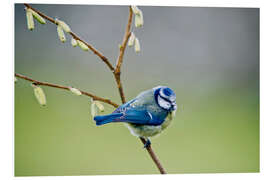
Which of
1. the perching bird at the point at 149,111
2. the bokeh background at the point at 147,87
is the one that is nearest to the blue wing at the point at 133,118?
the perching bird at the point at 149,111

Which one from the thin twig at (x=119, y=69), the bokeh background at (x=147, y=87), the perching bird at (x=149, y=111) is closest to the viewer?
the thin twig at (x=119, y=69)

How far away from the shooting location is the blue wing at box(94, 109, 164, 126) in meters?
1.72

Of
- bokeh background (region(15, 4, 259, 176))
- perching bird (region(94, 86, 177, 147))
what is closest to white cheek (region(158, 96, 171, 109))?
perching bird (region(94, 86, 177, 147))

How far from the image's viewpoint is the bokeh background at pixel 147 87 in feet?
6.46

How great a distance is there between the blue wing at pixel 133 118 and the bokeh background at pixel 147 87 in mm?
149

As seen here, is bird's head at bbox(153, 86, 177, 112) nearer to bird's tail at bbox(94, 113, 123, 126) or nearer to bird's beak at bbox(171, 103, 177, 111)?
bird's beak at bbox(171, 103, 177, 111)

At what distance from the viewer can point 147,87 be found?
1998 millimetres

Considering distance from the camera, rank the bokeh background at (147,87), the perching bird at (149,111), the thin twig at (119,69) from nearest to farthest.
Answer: the thin twig at (119,69) < the perching bird at (149,111) < the bokeh background at (147,87)

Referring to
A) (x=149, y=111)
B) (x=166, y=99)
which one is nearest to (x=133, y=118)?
(x=149, y=111)

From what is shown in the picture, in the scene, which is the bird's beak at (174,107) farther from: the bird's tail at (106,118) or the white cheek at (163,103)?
the bird's tail at (106,118)

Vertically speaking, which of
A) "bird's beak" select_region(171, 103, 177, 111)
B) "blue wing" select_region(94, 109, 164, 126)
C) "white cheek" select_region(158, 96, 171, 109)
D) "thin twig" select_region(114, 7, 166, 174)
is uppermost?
"thin twig" select_region(114, 7, 166, 174)

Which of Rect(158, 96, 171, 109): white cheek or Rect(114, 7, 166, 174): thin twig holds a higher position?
Rect(114, 7, 166, 174): thin twig
